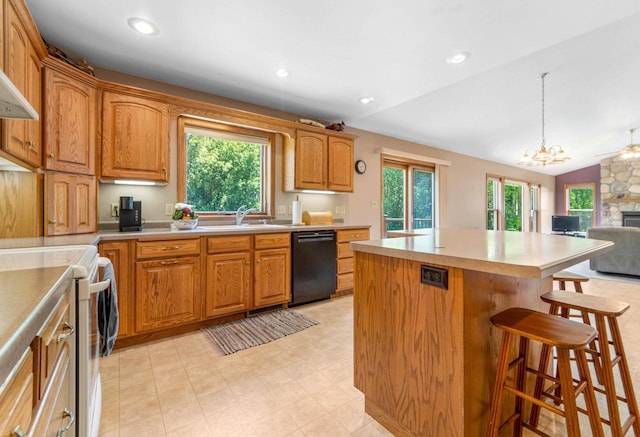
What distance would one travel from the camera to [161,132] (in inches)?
104

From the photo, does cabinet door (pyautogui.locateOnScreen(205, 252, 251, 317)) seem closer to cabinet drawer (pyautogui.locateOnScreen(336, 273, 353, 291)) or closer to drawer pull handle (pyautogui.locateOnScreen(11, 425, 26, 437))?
cabinet drawer (pyautogui.locateOnScreen(336, 273, 353, 291))

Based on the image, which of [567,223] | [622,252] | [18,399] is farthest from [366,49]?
[567,223]

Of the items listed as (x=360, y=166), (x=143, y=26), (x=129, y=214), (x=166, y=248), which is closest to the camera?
(x=143, y=26)

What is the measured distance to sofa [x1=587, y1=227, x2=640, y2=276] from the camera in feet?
14.5

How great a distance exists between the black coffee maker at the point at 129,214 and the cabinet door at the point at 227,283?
0.69 metres

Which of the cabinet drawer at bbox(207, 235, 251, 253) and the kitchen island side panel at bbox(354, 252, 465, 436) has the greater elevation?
the cabinet drawer at bbox(207, 235, 251, 253)

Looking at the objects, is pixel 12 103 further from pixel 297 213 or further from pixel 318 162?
pixel 318 162

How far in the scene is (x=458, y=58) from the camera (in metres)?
2.64

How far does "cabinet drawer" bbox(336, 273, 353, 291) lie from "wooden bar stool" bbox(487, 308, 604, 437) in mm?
2324

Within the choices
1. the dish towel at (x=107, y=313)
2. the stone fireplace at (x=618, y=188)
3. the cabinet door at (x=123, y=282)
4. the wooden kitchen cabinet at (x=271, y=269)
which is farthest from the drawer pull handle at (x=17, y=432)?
the stone fireplace at (x=618, y=188)

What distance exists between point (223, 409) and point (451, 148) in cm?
592

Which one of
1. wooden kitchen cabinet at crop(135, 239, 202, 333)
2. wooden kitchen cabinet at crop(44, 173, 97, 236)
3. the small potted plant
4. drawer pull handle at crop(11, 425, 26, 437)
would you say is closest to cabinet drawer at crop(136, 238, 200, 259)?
wooden kitchen cabinet at crop(135, 239, 202, 333)

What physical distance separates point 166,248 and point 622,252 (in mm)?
6401

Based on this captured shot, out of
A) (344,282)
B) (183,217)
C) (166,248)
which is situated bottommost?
(344,282)
